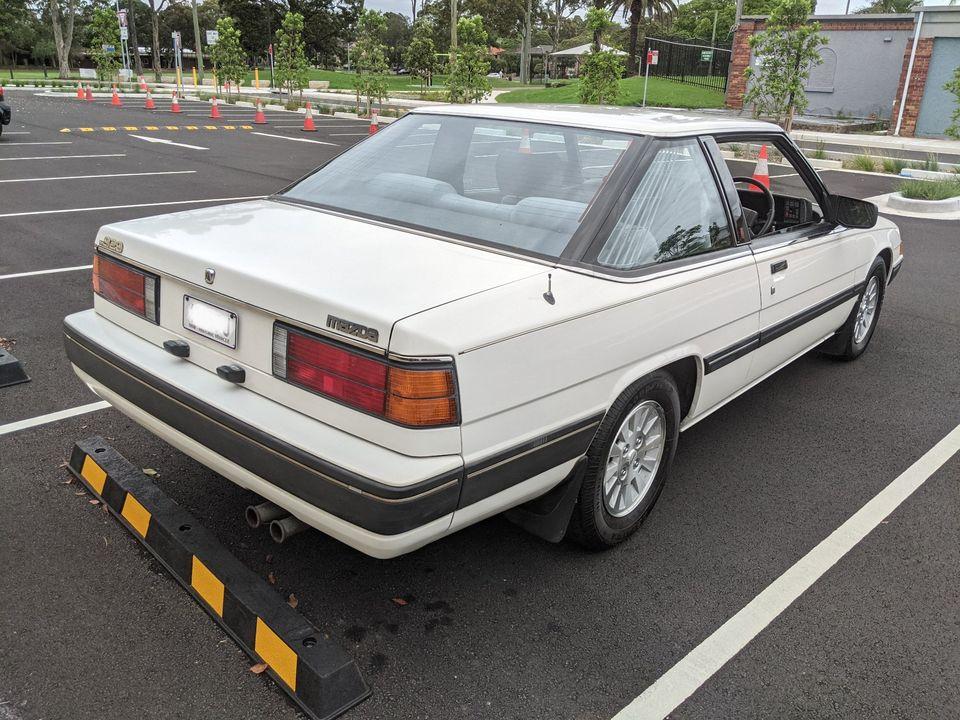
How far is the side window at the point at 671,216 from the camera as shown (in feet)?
10.2

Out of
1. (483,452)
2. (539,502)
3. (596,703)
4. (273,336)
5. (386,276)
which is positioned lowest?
(596,703)

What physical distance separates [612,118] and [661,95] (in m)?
30.9

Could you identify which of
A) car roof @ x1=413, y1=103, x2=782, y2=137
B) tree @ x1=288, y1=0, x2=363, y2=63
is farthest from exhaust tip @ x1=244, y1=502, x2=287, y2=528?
tree @ x1=288, y1=0, x2=363, y2=63

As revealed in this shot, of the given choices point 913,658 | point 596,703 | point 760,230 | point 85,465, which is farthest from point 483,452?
point 760,230

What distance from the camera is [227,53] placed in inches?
1449

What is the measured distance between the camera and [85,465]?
357cm

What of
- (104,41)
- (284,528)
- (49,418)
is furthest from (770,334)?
(104,41)

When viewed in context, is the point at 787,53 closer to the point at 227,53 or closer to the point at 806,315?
the point at 806,315

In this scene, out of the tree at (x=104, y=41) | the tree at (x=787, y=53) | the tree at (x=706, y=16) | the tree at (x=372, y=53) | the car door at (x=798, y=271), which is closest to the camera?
the car door at (x=798, y=271)

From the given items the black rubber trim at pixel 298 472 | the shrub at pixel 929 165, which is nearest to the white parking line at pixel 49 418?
the black rubber trim at pixel 298 472

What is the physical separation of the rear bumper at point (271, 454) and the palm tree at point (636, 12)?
107 feet

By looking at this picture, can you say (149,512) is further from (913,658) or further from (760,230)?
(760,230)

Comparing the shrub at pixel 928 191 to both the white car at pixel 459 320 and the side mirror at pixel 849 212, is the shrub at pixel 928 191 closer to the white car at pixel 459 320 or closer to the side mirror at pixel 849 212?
the side mirror at pixel 849 212

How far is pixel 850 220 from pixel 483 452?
2968mm
